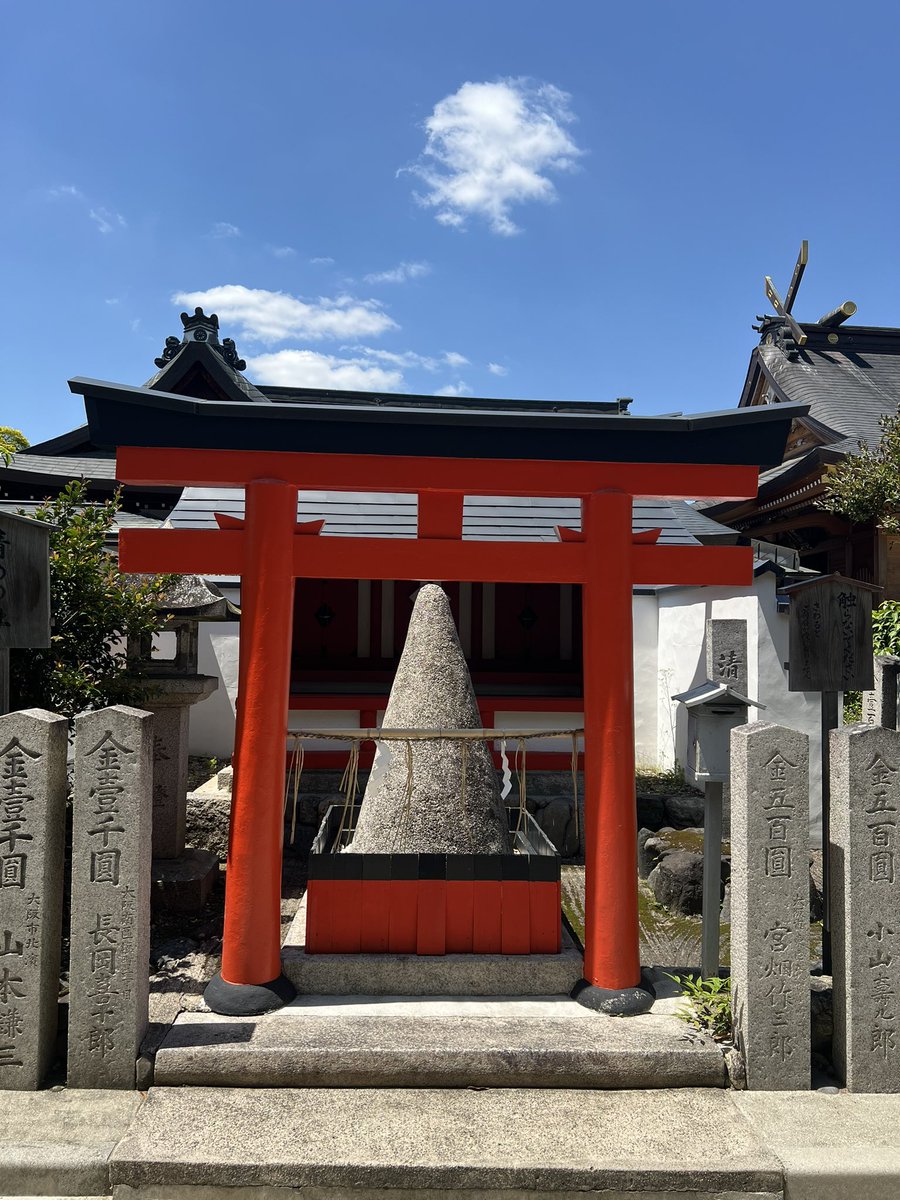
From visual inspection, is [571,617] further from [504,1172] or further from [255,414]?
[504,1172]

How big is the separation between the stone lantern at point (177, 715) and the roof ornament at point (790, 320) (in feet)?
56.4

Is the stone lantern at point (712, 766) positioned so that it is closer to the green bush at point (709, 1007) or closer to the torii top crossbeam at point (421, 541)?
the green bush at point (709, 1007)

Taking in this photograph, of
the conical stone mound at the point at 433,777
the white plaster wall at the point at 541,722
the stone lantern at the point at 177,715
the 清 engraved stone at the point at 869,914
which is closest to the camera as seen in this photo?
the 清 engraved stone at the point at 869,914

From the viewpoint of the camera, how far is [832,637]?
5719 mm

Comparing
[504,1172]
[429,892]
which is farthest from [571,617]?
[504,1172]

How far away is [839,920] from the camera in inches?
175

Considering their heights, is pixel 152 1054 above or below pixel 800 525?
Answer: below

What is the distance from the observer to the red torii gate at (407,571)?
16.2 ft

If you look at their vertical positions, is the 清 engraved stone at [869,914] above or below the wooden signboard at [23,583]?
below

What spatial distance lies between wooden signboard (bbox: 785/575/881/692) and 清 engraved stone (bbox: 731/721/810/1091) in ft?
4.95

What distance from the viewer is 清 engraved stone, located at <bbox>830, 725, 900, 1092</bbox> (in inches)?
168

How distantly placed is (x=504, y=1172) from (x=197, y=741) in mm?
9560

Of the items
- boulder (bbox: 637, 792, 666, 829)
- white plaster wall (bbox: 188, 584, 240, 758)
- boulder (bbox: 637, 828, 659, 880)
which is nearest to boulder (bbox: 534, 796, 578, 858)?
boulder (bbox: 637, 792, 666, 829)

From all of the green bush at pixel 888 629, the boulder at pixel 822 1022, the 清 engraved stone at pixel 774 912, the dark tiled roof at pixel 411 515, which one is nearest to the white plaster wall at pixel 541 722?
the dark tiled roof at pixel 411 515
